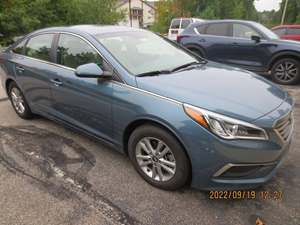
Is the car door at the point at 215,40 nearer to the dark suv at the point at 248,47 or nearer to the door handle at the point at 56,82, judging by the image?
the dark suv at the point at 248,47

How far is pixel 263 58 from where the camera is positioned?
263 inches

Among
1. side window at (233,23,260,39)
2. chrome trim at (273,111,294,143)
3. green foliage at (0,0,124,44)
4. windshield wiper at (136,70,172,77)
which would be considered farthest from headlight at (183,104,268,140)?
green foliage at (0,0,124,44)

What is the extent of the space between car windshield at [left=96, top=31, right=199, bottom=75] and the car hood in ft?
0.82

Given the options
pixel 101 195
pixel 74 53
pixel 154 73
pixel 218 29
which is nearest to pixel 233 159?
pixel 154 73

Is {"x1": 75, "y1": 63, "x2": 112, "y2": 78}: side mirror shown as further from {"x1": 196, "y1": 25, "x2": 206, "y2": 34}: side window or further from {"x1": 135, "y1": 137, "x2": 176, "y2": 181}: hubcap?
{"x1": 196, "y1": 25, "x2": 206, "y2": 34}: side window

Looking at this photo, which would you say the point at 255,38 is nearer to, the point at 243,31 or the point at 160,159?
the point at 243,31

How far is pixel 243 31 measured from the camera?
7.11 m

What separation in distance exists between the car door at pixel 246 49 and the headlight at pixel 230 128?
5.04 meters

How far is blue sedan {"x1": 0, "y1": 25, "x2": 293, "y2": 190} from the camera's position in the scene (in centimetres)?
224

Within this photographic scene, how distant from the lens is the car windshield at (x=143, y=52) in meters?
2.95

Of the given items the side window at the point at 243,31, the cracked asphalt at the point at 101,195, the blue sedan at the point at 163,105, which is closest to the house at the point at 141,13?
the side window at the point at 243,31

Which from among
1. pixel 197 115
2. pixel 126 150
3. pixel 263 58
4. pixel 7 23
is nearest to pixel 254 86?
pixel 197 115

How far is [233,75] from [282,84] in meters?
4.23

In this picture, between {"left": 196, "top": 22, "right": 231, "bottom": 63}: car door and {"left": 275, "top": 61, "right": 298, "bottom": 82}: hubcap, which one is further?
{"left": 196, "top": 22, "right": 231, "bottom": 63}: car door
